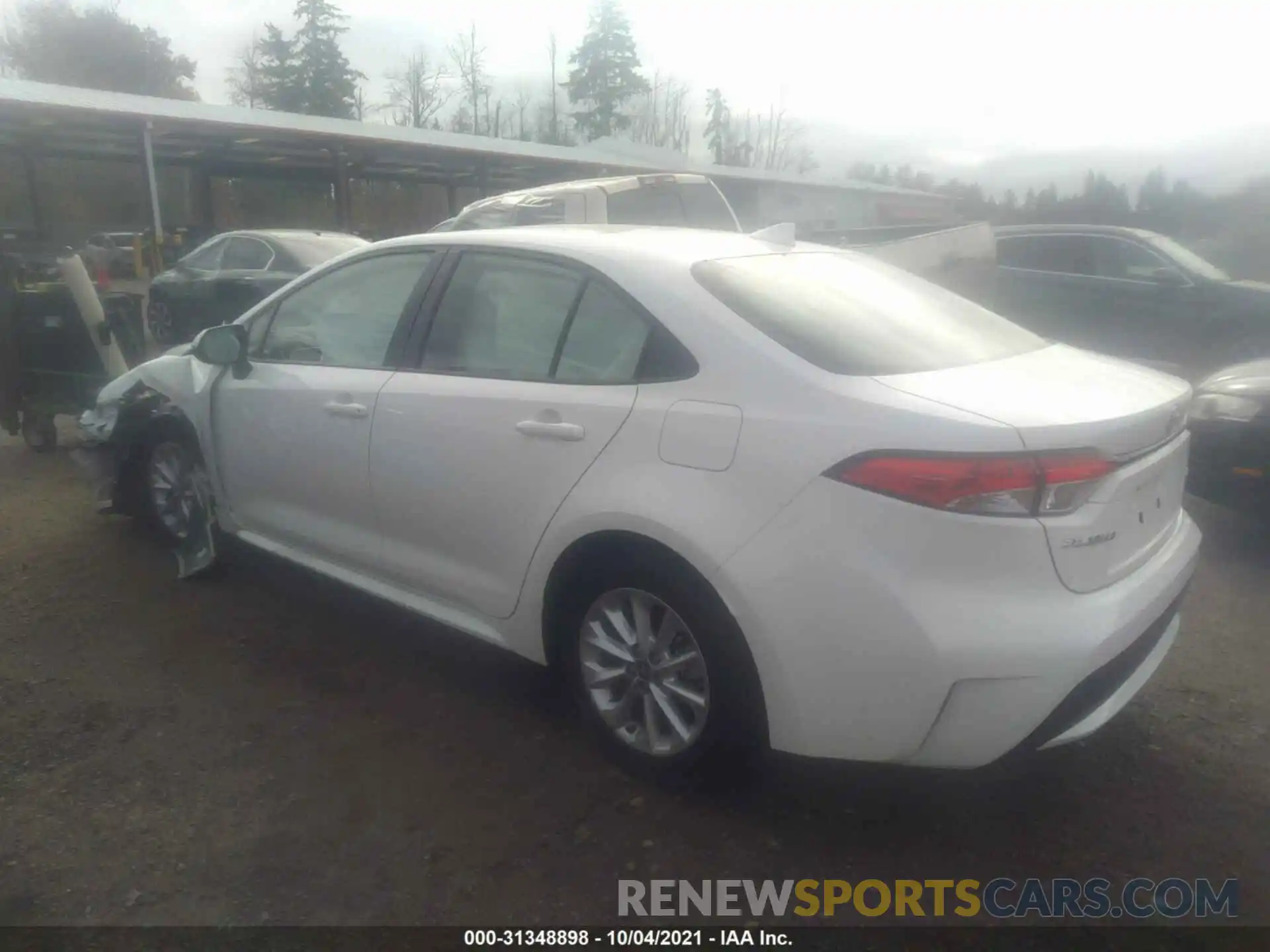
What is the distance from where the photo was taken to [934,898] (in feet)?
8.16

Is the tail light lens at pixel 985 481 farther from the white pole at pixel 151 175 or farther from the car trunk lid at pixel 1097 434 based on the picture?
the white pole at pixel 151 175

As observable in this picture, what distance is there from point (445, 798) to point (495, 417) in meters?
1.16

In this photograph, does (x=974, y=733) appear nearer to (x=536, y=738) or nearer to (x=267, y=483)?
(x=536, y=738)

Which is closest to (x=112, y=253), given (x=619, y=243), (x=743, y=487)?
(x=619, y=243)

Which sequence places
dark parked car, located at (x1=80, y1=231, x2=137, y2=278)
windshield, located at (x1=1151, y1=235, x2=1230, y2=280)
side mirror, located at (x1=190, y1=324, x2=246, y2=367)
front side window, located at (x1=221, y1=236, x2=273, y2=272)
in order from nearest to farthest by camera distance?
side mirror, located at (x1=190, y1=324, x2=246, y2=367), windshield, located at (x1=1151, y1=235, x2=1230, y2=280), front side window, located at (x1=221, y1=236, x2=273, y2=272), dark parked car, located at (x1=80, y1=231, x2=137, y2=278)

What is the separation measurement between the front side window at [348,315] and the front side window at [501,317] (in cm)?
25

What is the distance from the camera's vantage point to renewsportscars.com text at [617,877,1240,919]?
8.01ft

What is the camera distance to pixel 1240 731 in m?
3.24

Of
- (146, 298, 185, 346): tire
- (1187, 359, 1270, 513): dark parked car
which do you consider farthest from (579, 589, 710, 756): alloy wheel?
(146, 298, 185, 346): tire

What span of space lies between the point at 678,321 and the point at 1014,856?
1.71 m

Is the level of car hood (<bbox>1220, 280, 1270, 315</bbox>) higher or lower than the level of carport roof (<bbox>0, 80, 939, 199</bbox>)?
lower

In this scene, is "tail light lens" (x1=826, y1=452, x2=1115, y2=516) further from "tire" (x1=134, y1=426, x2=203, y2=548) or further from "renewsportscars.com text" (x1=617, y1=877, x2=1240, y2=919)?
"tire" (x1=134, y1=426, x2=203, y2=548)

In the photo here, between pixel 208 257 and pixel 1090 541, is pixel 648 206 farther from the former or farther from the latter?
pixel 1090 541

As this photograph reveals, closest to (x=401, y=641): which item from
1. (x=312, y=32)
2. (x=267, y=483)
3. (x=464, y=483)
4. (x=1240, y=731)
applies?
(x=267, y=483)
